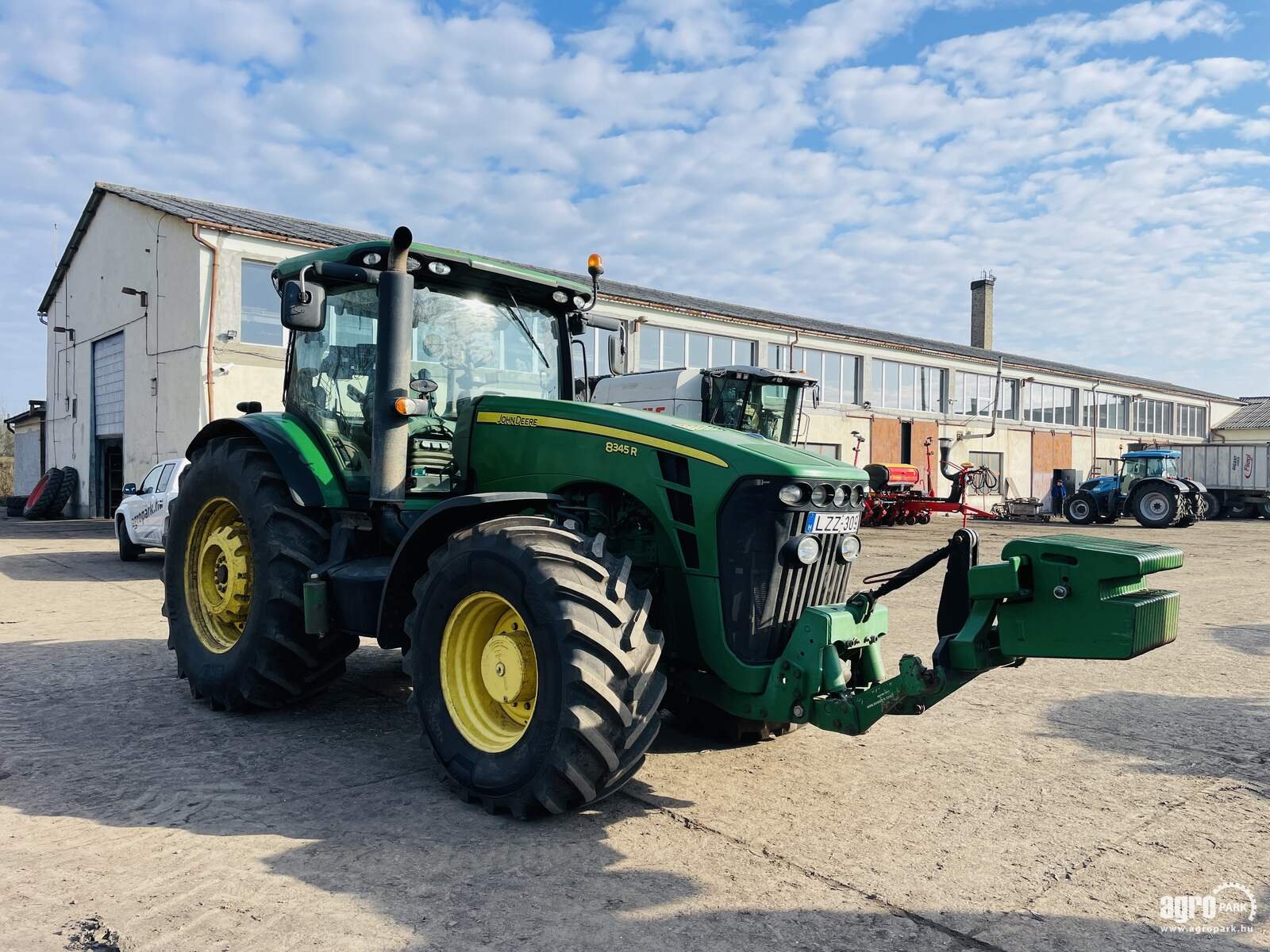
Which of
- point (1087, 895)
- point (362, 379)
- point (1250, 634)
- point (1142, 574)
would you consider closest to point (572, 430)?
point (362, 379)

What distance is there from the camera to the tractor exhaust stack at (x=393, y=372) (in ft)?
13.8

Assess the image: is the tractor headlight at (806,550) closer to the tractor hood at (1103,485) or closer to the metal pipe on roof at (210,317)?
the metal pipe on roof at (210,317)

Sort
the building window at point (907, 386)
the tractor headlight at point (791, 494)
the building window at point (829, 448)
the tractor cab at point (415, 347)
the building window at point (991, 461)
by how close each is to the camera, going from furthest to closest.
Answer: the building window at point (991, 461) → the building window at point (907, 386) → the building window at point (829, 448) → the tractor cab at point (415, 347) → the tractor headlight at point (791, 494)

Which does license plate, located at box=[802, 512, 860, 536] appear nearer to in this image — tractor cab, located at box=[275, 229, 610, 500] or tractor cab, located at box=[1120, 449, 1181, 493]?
tractor cab, located at box=[275, 229, 610, 500]

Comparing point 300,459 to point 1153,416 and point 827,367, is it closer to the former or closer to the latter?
point 827,367

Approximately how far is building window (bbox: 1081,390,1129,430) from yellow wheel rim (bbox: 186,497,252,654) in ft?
136

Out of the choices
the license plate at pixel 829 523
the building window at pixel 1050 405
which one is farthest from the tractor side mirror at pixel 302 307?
the building window at pixel 1050 405

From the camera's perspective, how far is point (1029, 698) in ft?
18.4

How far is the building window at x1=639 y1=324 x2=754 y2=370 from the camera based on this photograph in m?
25.7

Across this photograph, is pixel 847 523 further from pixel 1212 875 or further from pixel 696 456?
pixel 1212 875

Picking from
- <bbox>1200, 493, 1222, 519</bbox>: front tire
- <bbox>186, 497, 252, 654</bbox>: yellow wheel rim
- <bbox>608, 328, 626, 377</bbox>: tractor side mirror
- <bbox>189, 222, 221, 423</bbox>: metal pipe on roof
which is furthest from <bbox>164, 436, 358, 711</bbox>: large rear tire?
<bbox>1200, 493, 1222, 519</bbox>: front tire

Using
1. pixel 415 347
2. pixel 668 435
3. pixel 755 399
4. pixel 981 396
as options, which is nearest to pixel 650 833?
pixel 668 435

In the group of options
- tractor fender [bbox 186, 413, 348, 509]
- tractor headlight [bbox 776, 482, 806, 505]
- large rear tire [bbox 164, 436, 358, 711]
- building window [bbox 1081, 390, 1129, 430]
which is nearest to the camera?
tractor headlight [bbox 776, 482, 806, 505]

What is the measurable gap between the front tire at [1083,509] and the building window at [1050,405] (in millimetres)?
10411
